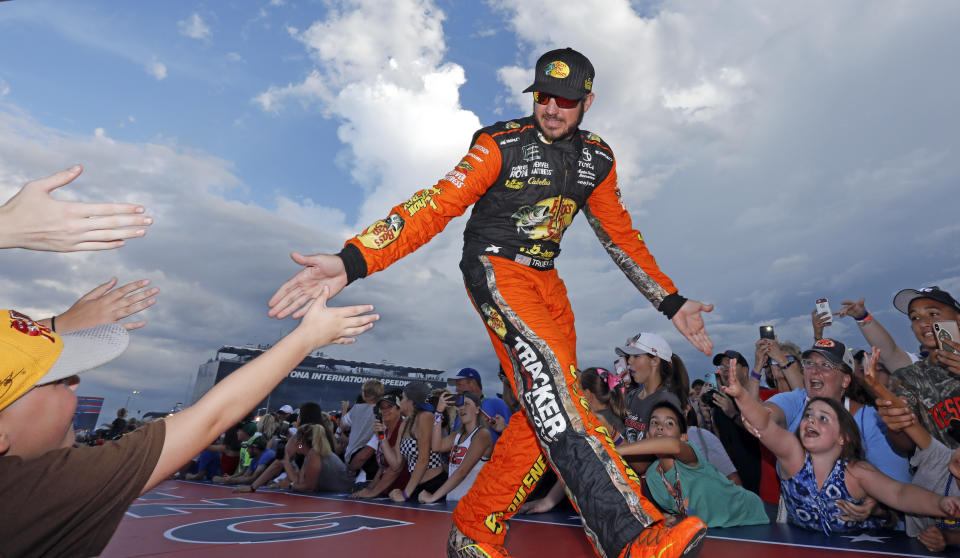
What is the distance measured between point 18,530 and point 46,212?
806 mm

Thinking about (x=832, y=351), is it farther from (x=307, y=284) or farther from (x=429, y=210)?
(x=307, y=284)

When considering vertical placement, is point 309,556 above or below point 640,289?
below

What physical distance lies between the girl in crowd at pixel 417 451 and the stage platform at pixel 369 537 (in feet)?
3.24

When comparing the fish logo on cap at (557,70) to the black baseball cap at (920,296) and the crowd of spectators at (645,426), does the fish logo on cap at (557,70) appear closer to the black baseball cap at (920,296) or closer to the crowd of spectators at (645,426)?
the crowd of spectators at (645,426)

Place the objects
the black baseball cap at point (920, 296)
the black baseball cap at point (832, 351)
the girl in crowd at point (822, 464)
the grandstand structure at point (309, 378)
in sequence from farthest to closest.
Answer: the grandstand structure at point (309, 378), the black baseball cap at point (832, 351), the black baseball cap at point (920, 296), the girl in crowd at point (822, 464)

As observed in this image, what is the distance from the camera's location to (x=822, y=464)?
3893 mm

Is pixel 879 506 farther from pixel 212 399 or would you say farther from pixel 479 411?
pixel 212 399

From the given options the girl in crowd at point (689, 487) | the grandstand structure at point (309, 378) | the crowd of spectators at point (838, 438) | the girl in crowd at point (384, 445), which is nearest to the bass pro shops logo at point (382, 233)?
the crowd of spectators at point (838, 438)

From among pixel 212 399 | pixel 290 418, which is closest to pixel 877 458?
pixel 212 399

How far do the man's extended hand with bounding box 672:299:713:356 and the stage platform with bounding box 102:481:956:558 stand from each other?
1.42 metres

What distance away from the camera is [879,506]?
3.84 metres

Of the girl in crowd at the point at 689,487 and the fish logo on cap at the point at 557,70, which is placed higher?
the fish logo on cap at the point at 557,70

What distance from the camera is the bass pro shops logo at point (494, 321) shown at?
222 cm

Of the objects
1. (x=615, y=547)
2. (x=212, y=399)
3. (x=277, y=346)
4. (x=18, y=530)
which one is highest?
(x=277, y=346)
